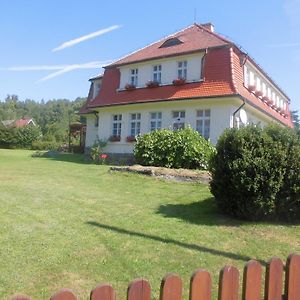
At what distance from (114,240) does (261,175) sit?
10.3ft

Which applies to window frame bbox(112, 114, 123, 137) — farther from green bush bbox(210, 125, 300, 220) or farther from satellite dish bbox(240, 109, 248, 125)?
green bush bbox(210, 125, 300, 220)

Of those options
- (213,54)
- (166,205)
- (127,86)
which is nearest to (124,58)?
(127,86)

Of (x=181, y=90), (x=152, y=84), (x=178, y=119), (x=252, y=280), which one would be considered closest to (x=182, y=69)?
(x=181, y=90)

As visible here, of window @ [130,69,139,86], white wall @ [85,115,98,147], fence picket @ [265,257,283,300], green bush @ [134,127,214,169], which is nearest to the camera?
fence picket @ [265,257,283,300]

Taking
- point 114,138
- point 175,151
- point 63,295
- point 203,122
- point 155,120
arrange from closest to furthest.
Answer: point 63,295 < point 175,151 < point 203,122 < point 155,120 < point 114,138

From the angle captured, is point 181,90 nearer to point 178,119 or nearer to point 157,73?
point 178,119

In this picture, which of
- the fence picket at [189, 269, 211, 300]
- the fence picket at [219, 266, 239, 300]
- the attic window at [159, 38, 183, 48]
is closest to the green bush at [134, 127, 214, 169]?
the attic window at [159, 38, 183, 48]

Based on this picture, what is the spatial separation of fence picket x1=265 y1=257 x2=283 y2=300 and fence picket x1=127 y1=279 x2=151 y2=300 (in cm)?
93

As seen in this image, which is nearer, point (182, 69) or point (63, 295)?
point (63, 295)

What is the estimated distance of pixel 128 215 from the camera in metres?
7.76

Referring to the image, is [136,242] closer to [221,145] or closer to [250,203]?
[250,203]

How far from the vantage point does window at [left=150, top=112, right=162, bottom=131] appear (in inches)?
919

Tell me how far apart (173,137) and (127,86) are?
28.3ft

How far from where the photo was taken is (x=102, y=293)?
1886 mm
